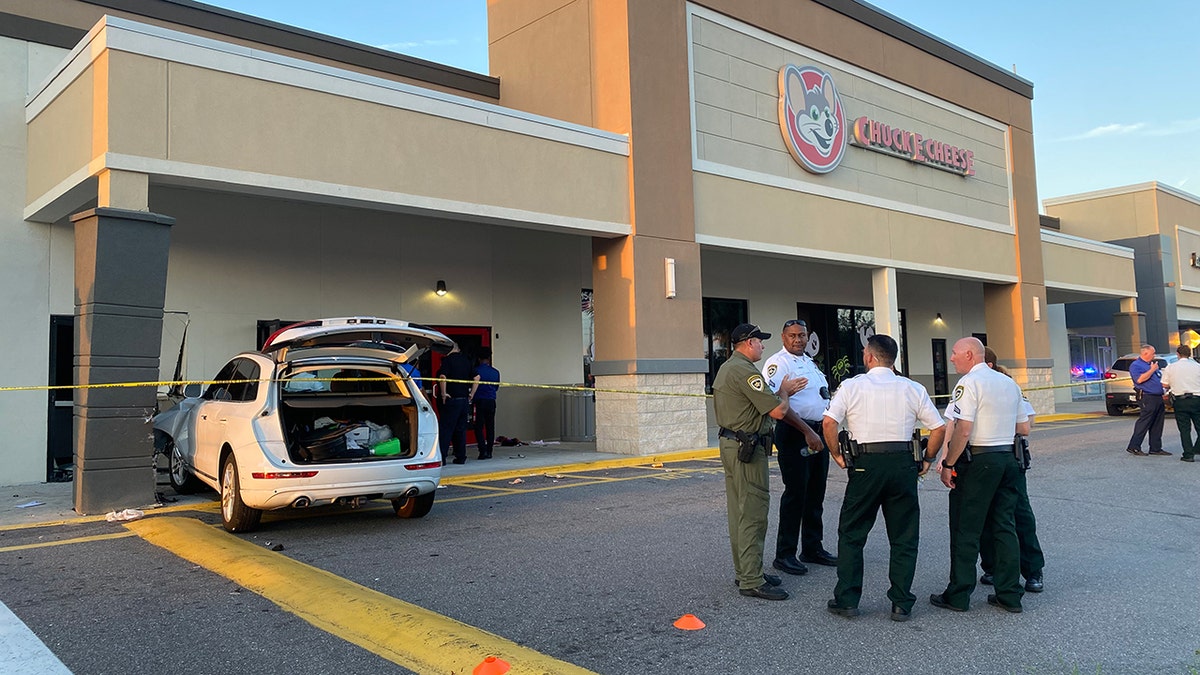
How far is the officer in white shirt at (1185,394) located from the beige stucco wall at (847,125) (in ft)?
25.8

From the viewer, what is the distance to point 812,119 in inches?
730

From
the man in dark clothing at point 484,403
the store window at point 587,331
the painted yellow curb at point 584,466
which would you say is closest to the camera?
the painted yellow curb at point 584,466

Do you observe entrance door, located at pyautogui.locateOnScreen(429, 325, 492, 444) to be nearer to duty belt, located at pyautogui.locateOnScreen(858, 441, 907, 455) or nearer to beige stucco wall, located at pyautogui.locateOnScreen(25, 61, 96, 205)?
beige stucco wall, located at pyautogui.locateOnScreen(25, 61, 96, 205)

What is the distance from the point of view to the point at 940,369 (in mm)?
27438

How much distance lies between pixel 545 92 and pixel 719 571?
491 inches

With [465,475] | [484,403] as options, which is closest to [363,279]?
[484,403]

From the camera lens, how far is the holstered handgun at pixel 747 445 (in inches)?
225

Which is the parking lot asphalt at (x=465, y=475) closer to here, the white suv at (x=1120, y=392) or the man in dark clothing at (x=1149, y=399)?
the man in dark clothing at (x=1149, y=399)

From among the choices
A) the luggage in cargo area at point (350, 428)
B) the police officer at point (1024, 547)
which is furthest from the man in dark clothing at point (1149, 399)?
the luggage in cargo area at point (350, 428)

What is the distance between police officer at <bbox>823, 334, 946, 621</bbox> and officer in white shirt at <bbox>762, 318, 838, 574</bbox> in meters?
0.97

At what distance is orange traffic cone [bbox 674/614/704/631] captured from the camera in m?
5.03

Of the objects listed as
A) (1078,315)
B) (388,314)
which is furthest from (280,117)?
(1078,315)

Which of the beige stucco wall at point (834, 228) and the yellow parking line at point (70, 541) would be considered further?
the beige stucco wall at point (834, 228)

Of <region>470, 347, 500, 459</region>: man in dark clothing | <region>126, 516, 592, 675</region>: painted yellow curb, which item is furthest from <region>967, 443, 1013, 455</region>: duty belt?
<region>470, 347, 500, 459</region>: man in dark clothing
